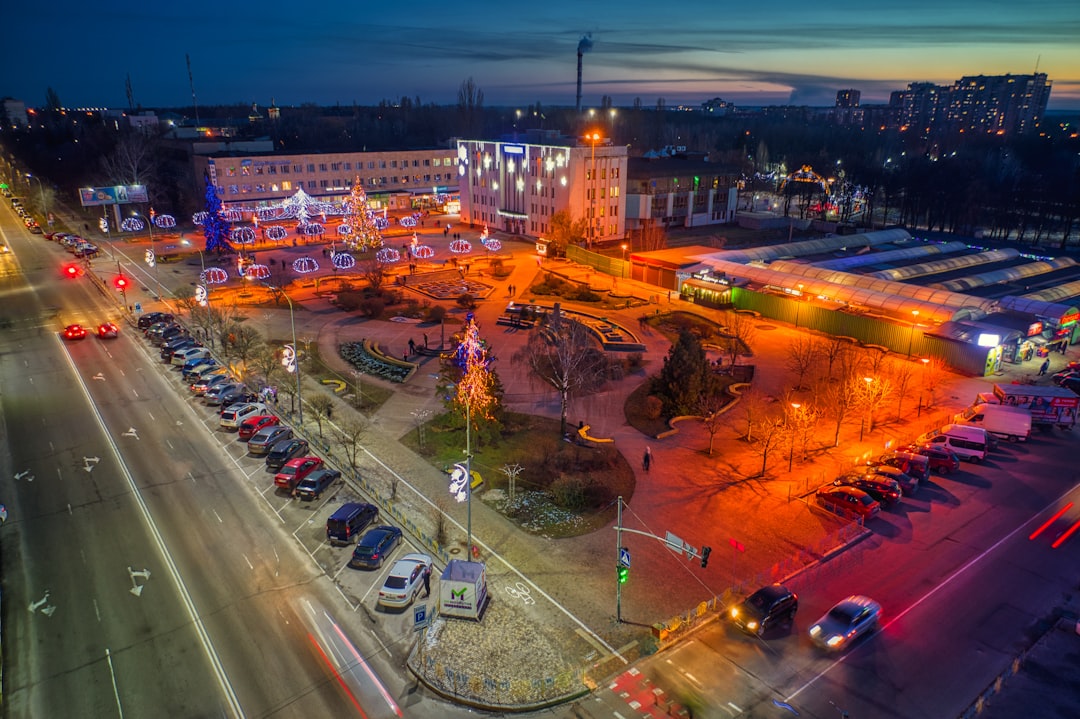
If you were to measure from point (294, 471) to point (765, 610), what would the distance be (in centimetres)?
2158

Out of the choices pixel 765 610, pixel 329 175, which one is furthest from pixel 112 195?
pixel 765 610

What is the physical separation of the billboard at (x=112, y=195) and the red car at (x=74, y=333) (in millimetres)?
50988

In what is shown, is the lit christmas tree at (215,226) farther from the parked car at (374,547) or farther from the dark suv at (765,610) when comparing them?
the dark suv at (765,610)

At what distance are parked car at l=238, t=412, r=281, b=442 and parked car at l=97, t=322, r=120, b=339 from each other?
79.4ft

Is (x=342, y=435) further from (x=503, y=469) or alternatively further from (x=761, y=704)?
(x=761, y=704)

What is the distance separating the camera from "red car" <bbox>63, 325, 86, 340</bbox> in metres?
52.9

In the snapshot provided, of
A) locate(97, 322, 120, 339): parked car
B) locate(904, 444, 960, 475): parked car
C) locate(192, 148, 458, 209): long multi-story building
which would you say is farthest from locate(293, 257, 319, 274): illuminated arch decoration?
locate(904, 444, 960, 475): parked car

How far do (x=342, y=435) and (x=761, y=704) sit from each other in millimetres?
25111

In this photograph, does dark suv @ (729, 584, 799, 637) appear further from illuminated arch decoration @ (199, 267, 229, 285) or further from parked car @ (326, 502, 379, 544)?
illuminated arch decoration @ (199, 267, 229, 285)

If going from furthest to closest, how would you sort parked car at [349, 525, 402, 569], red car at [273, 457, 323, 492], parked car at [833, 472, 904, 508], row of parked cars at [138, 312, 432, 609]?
red car at [273, 457, 323, 492] < parked car at [833, 472, 904, 508] < parked car at [349, 525, 402, 569] < row of parked cars at [138, 312, 432, 609]

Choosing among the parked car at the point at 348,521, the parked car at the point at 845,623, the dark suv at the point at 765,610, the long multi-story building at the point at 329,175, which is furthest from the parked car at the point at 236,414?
the long multi-story building at the point at 329,175

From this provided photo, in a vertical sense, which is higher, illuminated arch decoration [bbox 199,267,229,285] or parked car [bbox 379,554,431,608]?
illuminated arch decoration [bbox 199,267,229,285]

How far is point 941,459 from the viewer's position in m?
33.5

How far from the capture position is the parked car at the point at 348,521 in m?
26.8
